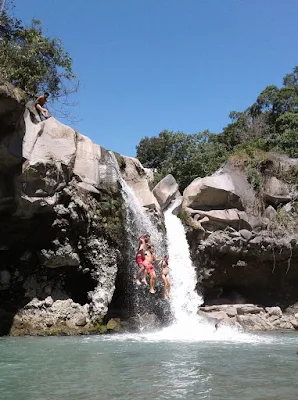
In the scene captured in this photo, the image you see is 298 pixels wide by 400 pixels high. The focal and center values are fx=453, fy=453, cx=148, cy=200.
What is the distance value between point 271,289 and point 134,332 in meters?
9.71

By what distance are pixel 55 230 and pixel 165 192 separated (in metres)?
7.64

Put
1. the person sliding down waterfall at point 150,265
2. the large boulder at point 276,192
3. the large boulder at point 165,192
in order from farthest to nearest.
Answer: the large boulder at point 276,192 < the large boulder at point 165,192 < the person sliding down waterfall at point 150,265

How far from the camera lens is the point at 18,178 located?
13.7 m

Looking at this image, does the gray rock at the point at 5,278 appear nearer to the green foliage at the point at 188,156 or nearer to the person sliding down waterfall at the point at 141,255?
the person sliding down waterfall at the point at 141,255

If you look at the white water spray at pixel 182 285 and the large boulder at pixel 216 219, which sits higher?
the large boulder at pixel 216 219

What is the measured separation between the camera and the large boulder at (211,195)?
2007 cm

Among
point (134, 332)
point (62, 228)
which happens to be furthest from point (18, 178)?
point (134, 332)

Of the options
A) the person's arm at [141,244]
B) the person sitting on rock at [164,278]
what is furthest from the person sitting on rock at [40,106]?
the person sitting on rock at [164,278]

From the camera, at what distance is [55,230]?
1478 cm

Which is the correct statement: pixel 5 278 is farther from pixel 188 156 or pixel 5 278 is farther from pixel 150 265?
pixel 188 156

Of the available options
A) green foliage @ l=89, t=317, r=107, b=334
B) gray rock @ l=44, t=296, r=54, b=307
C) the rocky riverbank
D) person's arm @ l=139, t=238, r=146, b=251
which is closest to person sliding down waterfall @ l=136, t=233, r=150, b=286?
person's arm @ l=139, t=238, r=146, b=251

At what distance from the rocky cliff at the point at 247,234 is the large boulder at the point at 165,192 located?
0.90m

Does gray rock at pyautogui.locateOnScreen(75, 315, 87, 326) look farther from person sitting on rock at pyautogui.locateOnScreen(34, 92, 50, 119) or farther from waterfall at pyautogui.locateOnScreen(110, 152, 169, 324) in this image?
person sitting on rock at pyautogui.locateOnScreen(34, 92, 50, 119)

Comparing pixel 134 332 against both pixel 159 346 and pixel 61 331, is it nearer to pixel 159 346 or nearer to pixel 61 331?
pixel 61 331
